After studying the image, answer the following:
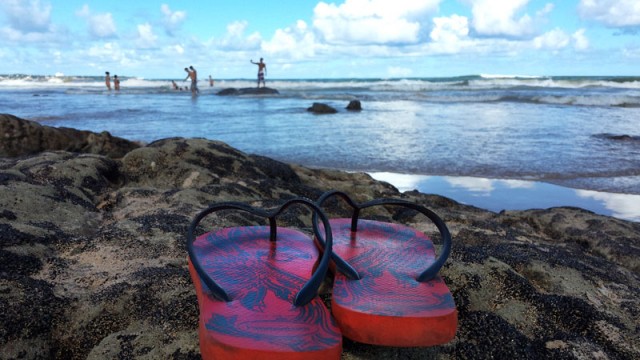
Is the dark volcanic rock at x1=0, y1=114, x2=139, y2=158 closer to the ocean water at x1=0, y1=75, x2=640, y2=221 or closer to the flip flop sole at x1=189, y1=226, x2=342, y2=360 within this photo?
the ocean water at x1=0, y1=75, x2=640, y2=221

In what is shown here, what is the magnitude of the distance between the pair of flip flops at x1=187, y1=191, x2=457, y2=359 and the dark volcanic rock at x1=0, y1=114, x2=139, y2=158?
4.56 metres

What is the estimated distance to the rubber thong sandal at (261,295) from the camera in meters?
1.37

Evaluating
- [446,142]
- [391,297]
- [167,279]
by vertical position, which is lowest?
[446,142]

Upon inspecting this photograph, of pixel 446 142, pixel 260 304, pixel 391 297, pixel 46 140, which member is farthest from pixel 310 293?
pixel 446 142

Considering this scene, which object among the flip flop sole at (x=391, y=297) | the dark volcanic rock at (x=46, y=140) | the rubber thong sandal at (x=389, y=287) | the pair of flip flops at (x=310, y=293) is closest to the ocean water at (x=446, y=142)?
the dark volcanic rock at (x=46, y=140)

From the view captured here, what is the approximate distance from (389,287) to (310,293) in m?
0.34

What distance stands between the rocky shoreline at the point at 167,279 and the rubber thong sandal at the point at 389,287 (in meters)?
0.14

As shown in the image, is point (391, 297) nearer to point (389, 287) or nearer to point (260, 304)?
point (389, 287)

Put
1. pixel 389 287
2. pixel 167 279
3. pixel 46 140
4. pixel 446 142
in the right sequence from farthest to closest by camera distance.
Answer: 1. pixel 446 142
2. pixel 46 140
3. pixel 167 279
4. pixel 389 287

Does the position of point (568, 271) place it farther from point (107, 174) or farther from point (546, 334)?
point (107, 174)

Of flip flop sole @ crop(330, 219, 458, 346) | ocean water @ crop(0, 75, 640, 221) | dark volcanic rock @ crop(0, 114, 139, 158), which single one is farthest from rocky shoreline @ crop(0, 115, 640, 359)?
ocean water @ crop(0, 75, 640, 221)

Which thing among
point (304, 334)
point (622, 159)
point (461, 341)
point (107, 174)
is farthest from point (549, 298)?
point (622, 159)

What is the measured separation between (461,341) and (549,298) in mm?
557

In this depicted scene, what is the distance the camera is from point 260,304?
1.65 metres
